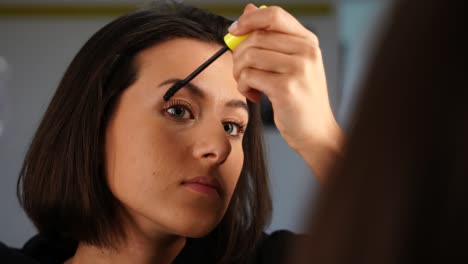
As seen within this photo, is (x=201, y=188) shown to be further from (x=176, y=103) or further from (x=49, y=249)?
(x=49, y=249)

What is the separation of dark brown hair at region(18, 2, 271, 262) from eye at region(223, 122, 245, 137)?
14 cm

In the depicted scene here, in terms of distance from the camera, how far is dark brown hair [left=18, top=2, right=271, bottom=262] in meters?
1.18

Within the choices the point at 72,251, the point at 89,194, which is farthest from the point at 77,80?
the point at 72,251

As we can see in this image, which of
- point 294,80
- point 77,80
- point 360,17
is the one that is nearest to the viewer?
point 294,80

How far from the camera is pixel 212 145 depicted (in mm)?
1112

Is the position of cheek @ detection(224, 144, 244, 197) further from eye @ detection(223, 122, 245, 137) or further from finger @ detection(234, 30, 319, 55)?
finger @ detection(234, 30, 319, 55)

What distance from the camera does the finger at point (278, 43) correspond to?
3.02ft

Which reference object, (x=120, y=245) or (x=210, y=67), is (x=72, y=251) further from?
(x=210, y=67)

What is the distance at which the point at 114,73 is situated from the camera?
3.91ft

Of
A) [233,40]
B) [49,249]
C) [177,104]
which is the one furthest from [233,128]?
[49,249]

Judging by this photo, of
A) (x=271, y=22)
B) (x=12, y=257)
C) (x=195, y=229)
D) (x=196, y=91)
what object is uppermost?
(x=271, y=22)

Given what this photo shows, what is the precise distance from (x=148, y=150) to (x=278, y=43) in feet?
1.05

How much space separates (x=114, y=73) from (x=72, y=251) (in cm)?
37

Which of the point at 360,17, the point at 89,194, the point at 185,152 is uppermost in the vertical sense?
the point at 360,17
